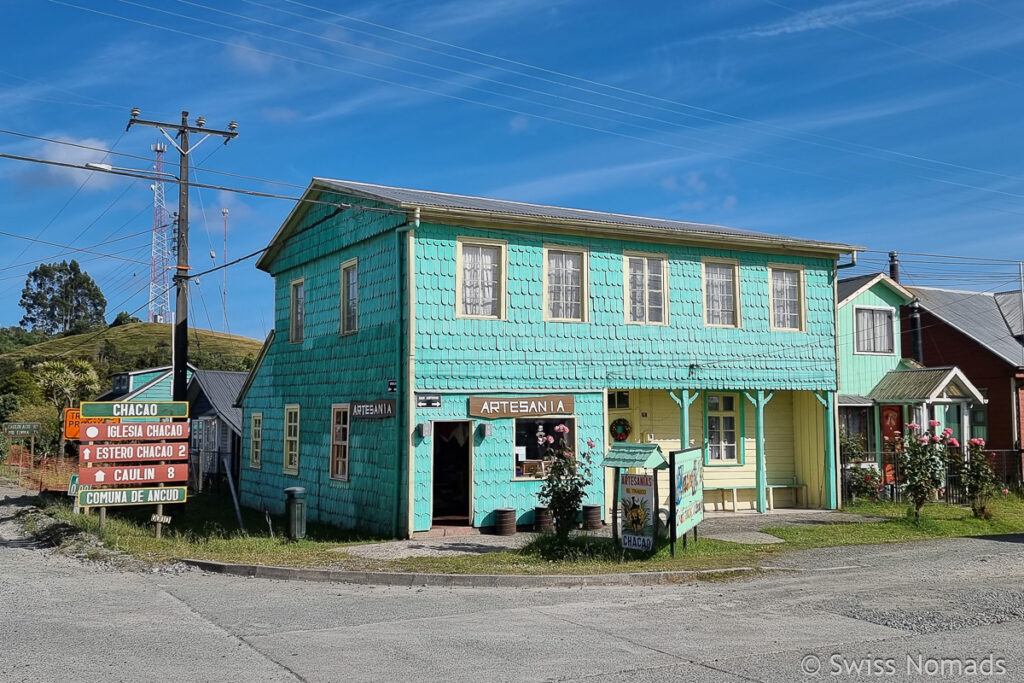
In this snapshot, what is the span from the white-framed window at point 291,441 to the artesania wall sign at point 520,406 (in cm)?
631

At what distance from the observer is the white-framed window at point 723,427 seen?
2089 centimetres

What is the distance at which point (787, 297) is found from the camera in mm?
21109

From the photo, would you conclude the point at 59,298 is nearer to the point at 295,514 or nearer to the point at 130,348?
the point at 130,348

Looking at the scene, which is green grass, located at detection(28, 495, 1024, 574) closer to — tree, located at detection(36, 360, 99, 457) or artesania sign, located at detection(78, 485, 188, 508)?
artesania sign, located at detection(78, 485, 188, 508)

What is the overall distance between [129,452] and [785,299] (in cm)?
1462

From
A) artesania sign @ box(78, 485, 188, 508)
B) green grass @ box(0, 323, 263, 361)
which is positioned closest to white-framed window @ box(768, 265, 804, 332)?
artesania sign @ box(78, 485, 188, 508)

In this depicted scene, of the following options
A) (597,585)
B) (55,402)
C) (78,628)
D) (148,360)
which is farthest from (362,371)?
(148,360)

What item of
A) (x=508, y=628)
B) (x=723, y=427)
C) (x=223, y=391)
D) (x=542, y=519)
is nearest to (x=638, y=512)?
(x=542, y=519)

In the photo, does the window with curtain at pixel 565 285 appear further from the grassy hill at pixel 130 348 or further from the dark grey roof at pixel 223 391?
the grassy hill at pixel 130 348

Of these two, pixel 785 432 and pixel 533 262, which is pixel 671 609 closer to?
pixel 533 262

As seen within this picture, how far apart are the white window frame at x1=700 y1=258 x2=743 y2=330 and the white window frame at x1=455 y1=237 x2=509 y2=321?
4.92 m

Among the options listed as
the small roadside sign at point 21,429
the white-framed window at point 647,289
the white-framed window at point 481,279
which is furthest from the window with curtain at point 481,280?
the small roadside sign at point 21,429

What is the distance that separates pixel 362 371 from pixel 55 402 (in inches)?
1403

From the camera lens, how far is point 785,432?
21969 mm
